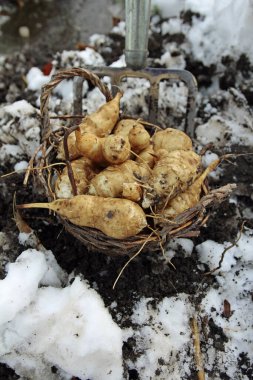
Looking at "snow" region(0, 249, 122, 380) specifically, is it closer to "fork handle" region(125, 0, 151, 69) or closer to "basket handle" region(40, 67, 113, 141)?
"basket handle" region(40, 67, 113, 141)

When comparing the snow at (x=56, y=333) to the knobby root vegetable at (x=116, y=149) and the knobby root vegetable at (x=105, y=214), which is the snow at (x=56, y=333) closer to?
the knobby root vegetable at (x=105, y=214)

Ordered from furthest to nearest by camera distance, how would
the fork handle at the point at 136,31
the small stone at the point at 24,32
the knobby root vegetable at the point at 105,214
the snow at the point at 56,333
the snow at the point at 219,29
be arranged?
the small stone at the point at 24,32, the snow at the point at 219,29, the fork handle at the point at 136,31, the snow at the point at 56,333, the knobby root vegetable at the point at 105,214

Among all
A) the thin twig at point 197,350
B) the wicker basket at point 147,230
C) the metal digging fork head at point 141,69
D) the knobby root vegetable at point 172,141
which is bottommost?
the thin twig at point 197,350

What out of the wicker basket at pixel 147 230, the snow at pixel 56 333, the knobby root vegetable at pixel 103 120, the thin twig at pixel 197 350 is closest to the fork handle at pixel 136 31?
the knobby root vegetable at pixel 103 120

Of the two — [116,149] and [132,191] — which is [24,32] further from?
[132,191]

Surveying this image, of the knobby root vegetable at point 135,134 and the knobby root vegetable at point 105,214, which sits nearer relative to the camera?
the knobby root vegetable at point 105,214
